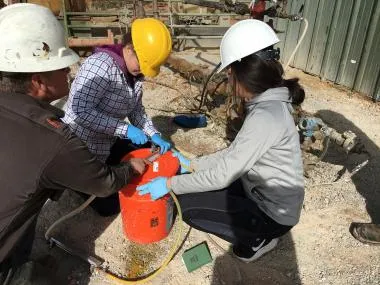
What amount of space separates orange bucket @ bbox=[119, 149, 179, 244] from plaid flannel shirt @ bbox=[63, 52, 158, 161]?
1.18ft

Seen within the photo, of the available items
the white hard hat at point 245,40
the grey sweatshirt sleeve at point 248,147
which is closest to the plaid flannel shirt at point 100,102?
the white hard hat at point 245,40

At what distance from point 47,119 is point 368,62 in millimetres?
5227

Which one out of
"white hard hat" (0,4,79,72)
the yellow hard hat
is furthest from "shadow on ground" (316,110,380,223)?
"white hard hat" (0,4,79,72)

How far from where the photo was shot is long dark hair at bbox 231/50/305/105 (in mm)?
2127

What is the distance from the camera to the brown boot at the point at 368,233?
2.92m

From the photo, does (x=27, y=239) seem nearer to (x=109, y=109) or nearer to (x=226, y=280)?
(x=109, y=109)

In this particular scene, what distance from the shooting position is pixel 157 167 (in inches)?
104

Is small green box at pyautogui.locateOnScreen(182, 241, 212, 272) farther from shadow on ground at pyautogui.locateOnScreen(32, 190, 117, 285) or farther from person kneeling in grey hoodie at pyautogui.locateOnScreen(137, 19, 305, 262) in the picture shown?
shadow on ground at pyautogui.locateOnScreen(32, 190, 117, 285)

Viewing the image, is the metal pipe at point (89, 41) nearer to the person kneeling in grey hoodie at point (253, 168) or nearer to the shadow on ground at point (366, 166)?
the shadow on ground at point (366, 166)

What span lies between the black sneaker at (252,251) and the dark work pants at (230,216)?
8cm

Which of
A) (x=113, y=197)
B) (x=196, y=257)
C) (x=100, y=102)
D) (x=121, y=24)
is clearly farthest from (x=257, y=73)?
(x=121, y=24)

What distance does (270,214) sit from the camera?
7.99 ft

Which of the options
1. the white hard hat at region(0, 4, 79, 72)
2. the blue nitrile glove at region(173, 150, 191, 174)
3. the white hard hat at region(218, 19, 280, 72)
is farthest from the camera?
the blue nitrile glove at region(173, 150, 191, 174)

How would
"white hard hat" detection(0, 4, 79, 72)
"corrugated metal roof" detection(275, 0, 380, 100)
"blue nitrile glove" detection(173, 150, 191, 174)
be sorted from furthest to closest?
"corrugated metal roof" detection(275, 0, 380, 100) → "blue nitrile glove" detection(173, 150, 191, 174) → "white hard hat" detection(0, 4, 79, 72)
